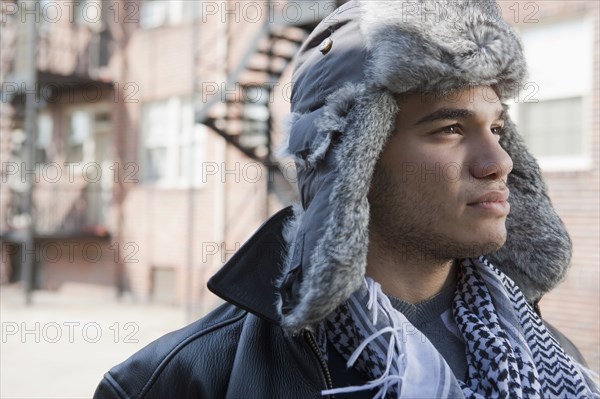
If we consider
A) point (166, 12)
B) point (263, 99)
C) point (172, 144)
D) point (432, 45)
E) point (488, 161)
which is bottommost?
point (488, 161)

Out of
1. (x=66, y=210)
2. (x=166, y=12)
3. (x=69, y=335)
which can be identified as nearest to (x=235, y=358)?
(x=69, y=335)

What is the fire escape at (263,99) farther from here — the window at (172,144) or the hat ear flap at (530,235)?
the hat ear flap at (530,235)

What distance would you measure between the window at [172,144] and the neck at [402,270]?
31.6 feet

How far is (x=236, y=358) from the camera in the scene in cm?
178

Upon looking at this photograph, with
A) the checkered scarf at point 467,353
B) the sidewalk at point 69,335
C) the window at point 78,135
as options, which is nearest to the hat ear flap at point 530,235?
the checkered scarf at point 467,353

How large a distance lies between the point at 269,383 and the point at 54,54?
14.0 meters

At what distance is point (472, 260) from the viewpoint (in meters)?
2.17

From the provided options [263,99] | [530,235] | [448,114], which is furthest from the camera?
[263,99]

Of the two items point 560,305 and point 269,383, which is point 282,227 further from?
point 560,305

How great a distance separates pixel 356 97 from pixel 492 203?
1.63ft

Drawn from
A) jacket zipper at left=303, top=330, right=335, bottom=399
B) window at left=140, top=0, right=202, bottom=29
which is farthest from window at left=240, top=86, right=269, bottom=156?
jacket zipper at left=303, top=330, right=335, bottom=399

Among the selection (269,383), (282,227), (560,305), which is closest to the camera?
(269,383)

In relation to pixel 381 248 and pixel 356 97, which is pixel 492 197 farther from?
pixel 356 97

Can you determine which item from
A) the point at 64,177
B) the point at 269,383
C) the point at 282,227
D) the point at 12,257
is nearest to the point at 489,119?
the point at 282,227
